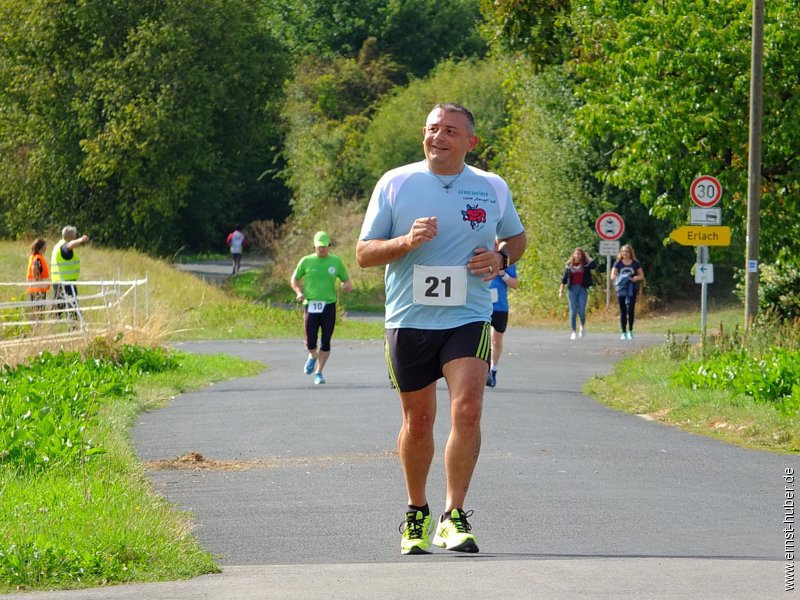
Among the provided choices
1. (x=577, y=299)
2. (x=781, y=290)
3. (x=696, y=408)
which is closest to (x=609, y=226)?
(x=781, y=290)

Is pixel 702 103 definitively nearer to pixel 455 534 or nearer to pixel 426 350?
pixel 426 350

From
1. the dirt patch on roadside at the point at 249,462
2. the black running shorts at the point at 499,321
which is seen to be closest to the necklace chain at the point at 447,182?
the dirt patch on roadside at the point at 249,462

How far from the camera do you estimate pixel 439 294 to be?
7.00m

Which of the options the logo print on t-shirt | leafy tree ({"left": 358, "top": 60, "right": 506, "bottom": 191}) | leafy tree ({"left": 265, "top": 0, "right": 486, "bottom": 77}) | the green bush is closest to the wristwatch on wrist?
the logo print on t-shirt

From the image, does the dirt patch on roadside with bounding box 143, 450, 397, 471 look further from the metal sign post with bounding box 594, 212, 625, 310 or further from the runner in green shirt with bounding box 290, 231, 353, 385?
the metal sign post with bounding box 594, 212, 625, 310

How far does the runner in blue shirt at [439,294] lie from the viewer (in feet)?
23.0

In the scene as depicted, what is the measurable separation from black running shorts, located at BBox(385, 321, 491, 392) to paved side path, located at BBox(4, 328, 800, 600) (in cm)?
81

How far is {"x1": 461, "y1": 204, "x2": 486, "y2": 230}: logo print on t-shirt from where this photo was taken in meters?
7.11

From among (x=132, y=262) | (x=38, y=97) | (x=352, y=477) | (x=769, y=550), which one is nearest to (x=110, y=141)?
(x=38, y=97)

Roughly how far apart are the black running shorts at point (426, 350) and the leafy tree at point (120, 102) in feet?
150

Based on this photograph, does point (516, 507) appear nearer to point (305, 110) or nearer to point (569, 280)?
point (569, 280)

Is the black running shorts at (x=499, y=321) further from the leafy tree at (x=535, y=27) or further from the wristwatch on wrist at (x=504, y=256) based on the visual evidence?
the leafy tree at (x=535, y=27)

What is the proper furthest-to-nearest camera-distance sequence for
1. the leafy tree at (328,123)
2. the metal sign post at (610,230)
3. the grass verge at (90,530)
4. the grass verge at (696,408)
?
the leafy tree at (328,123) → the metal sign post at (610,230) → the grass verge at (696,408) → the grass verge at (90,530)

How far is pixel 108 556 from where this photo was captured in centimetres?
655
